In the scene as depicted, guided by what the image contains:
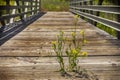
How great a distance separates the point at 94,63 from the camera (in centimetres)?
344

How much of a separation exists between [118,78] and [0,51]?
2.16 metres

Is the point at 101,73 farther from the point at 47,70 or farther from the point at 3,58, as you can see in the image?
the point at 3,58

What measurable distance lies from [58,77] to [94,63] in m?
0.76

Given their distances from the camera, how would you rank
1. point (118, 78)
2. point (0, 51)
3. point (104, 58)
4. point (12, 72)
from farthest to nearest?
point (0, 51), point (104, 58), point (12, 72), point (118, 78)

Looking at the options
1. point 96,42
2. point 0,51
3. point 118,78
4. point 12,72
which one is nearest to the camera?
point 118,78

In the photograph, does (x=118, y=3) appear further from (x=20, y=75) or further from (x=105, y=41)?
(x=20, y=75)

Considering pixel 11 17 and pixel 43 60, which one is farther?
pixel 11 17

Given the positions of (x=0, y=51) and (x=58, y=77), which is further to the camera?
(x=0, y=51)

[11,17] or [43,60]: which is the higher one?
[11,17]

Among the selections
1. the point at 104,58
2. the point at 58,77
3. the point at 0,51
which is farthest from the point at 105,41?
the point at 58,77

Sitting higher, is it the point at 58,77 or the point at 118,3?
the point at 118,3

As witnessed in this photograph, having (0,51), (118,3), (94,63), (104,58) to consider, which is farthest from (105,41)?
(0,51)

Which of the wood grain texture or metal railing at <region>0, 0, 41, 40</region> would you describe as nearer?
the wood grain texture

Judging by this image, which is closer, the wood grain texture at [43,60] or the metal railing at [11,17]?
the wood grain texture at [43,60]
